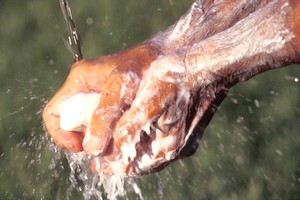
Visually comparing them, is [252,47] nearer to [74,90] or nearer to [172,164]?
[74,90]

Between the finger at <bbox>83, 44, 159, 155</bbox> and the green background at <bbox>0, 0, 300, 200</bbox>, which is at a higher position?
the finger at <bbox>83, 44, 159, 155</bbox>

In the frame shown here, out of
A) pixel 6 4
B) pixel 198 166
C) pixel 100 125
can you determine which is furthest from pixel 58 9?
pixel 100 125

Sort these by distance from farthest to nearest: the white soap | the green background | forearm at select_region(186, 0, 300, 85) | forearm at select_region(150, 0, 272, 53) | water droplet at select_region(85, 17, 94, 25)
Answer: water droplet at select_region(85, 17, 94, 25) < the green background < forearm at select_region(150, 0, 272, 53) < the white soap < forearm at select_region(186, 0, 300, 85)

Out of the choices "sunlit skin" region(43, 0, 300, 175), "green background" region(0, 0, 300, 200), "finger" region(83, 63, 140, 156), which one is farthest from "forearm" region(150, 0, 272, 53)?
"green background" region(0, 0, 300, 200)

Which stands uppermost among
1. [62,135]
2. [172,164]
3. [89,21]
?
[62,135]

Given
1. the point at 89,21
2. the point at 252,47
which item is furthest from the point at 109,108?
the point at 89,21

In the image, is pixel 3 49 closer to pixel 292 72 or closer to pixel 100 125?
pixel 292 72

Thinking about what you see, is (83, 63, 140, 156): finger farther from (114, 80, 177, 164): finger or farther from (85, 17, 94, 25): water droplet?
(85, 17, 94, 25): water droplet

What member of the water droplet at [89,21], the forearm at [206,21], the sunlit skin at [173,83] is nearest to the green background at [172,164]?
the water droplet at [89,21]
